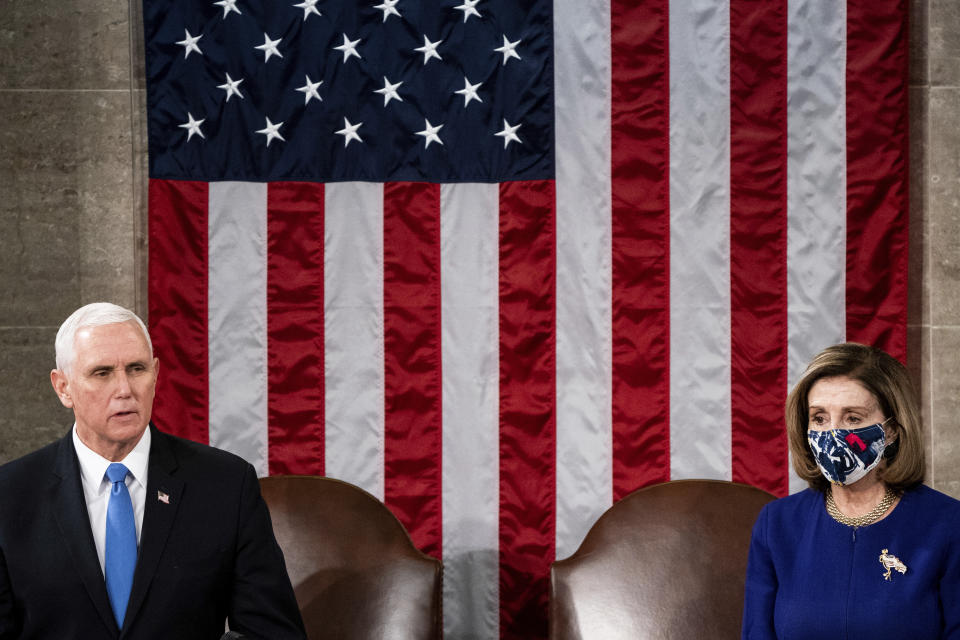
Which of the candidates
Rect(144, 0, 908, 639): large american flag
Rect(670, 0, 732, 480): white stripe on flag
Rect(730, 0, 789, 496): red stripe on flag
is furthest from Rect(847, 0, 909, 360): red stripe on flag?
Rect(670, 0, 732, 480): white stripe on flag

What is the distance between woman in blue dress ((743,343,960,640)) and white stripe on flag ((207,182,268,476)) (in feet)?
6.42

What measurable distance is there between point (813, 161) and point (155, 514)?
107 inches

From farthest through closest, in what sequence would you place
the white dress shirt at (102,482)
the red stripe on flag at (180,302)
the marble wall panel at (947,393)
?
the marble wall panel at (947,393)
the red stripe on flag at (180,302)
the white dress shirt at (102,482)

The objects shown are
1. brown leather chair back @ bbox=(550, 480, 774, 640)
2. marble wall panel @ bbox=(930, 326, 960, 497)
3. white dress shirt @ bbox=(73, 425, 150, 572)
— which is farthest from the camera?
marble wall panel @ bbox=(930, 326, 960, 497)

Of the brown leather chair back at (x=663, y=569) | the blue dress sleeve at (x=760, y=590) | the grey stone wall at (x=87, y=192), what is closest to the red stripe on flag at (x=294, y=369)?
the grey stone wall at (x=87, y=192)

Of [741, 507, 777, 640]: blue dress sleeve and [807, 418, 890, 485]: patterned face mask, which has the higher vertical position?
[807, 418, 890, 485]: patterned face mask

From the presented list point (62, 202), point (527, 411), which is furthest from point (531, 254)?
point (62, 202)

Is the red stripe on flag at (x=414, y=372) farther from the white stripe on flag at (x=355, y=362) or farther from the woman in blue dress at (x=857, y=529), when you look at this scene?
the woman in blue dress at (x=857, y=529)

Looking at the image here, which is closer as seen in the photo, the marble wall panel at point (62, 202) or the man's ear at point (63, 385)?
the man's ear at point (63, 385)

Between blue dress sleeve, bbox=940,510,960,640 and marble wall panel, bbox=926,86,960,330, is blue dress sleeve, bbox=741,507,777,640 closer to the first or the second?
blue dress sleeve, bbox=940,510,960,640

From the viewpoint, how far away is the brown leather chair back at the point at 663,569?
304 centimetres

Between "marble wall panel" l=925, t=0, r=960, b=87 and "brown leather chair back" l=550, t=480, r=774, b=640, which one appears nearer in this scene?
"brown leather chair back" l=550, t=480, r=774, b=640

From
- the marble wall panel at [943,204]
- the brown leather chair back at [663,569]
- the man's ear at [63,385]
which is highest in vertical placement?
the marble wall panel at [943,204]

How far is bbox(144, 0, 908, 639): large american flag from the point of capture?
11.6 feet
